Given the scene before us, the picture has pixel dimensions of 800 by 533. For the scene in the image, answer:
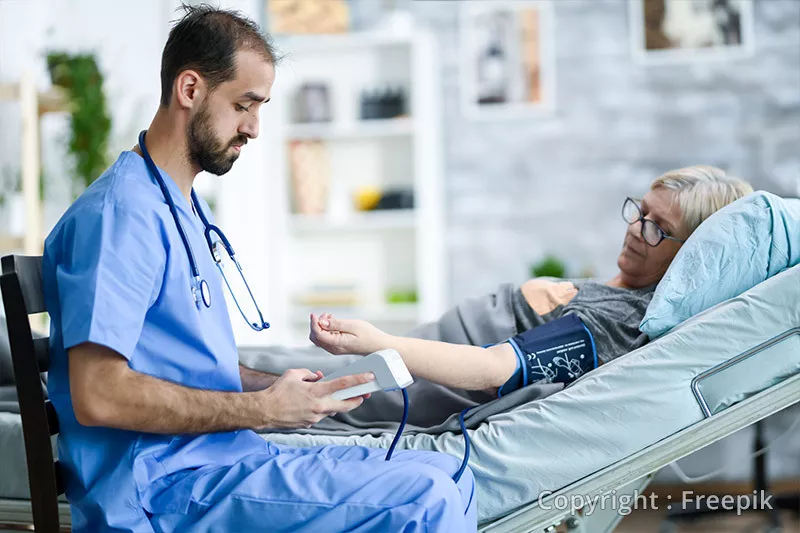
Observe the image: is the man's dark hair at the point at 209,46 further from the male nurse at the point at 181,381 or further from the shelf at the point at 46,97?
the shelf at the point at 46,97

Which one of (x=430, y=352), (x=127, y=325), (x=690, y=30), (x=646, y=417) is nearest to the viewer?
(x=127, y=325)

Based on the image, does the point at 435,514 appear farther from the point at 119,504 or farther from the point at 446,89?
the point at 446,89

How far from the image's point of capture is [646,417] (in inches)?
58.2

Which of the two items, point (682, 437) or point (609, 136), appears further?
point (609, 136)

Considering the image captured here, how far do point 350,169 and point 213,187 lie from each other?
64 cm

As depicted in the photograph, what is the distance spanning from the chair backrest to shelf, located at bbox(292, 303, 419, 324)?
8.30 feet

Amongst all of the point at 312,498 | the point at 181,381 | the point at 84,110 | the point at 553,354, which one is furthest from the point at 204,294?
the point at 84,110

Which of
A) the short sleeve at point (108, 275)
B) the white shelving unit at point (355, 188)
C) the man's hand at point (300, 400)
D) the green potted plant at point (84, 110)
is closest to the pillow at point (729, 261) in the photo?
the man's hand at point (300, 400)

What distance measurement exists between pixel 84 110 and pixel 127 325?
2666 mm

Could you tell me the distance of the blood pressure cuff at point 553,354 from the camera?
1.67m

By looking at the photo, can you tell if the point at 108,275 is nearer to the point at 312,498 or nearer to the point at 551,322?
the point at 312,498

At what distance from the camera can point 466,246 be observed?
3943 millimetres

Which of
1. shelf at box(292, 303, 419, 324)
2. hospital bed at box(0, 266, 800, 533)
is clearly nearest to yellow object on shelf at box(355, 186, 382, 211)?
shelf at box(292, 303, 419, 324)

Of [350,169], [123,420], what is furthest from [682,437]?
[350,169]
